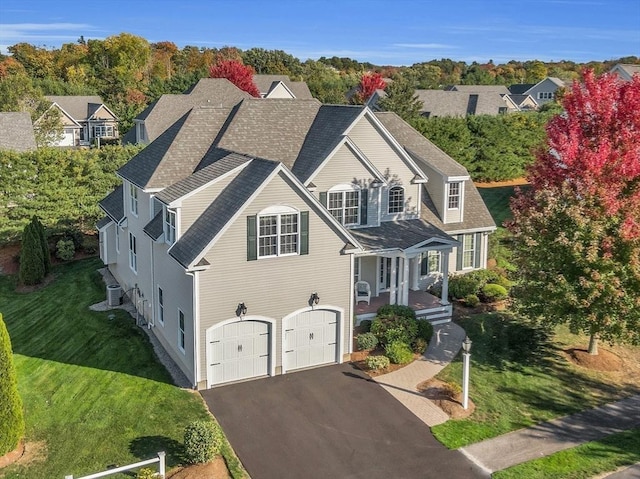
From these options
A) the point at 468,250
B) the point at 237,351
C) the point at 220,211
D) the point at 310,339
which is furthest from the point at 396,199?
the point at 237,351

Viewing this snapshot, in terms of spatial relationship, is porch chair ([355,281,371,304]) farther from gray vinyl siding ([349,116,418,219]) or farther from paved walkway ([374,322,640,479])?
paved walkway ([374,322,640,479])

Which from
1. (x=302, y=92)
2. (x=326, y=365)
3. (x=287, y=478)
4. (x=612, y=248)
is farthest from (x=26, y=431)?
(x=302, y=92)

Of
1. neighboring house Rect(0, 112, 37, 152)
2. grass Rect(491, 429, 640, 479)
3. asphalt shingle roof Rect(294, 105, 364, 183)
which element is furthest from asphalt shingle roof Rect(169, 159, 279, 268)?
neighboring house Rect(0, 112, 37, 152)

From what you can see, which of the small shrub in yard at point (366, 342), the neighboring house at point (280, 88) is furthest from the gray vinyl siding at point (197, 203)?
the neighboring house at point (280, 88)

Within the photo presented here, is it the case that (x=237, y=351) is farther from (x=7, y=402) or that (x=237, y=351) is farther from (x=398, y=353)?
(x=7, y=402)

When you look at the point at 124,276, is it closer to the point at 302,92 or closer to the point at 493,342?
the point at 493,342

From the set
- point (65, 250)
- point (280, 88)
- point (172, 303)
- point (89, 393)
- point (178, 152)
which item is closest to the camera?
point (89, 393)
